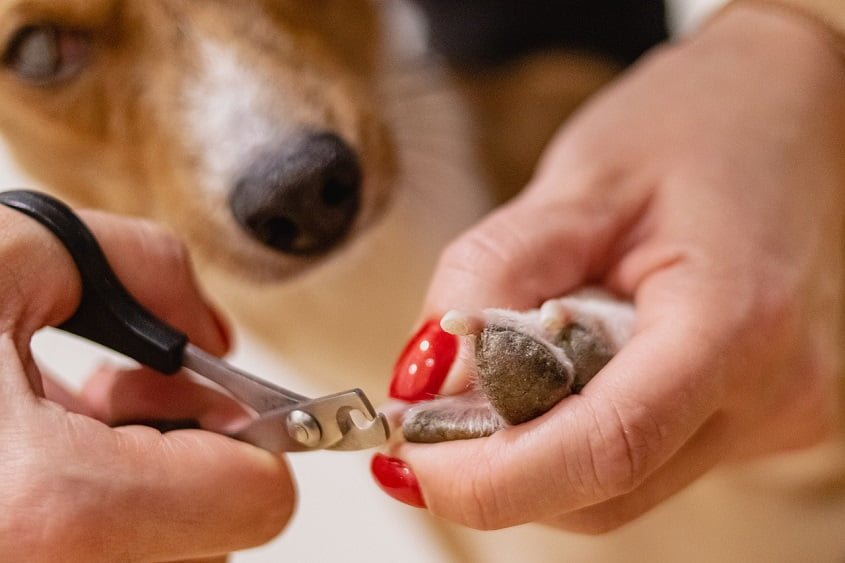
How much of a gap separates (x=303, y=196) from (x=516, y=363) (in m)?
0.47

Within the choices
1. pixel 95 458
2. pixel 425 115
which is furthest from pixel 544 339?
pixel 425 115

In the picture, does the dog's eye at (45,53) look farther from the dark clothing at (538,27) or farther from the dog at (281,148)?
the dark clothing at (538,27)

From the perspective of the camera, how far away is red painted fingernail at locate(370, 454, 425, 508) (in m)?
0.61

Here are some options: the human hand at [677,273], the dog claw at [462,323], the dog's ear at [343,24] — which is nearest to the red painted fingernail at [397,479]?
the human hand at [677,273]

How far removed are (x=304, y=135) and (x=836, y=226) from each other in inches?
21.5

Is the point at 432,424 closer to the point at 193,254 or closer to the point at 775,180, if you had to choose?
the point at 775,180

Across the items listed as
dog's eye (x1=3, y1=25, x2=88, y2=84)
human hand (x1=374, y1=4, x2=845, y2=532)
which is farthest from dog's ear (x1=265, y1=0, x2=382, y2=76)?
human hand (x1=374, y1=4, x2=845, y2=532)

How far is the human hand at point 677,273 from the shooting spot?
1.82ft

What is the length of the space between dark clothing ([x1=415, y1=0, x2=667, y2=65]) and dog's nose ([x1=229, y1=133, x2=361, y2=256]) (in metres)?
0.49

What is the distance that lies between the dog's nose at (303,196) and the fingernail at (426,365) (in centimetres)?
36

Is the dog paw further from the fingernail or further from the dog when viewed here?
the dog

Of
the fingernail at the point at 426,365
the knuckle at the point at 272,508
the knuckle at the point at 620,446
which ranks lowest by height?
the knuckle at the point at 272,508

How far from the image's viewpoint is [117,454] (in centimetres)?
55

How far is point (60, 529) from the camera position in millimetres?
517
